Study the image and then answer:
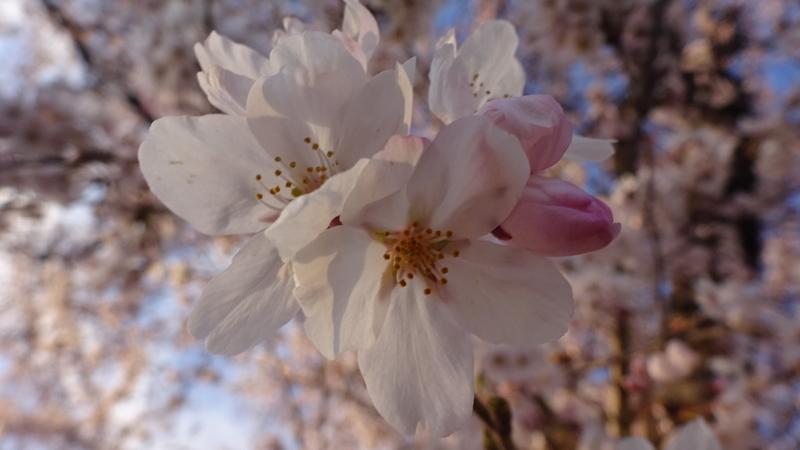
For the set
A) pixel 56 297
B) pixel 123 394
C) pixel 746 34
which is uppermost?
pixel 746 34

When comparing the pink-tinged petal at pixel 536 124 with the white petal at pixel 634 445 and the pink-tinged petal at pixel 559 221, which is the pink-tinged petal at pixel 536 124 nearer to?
the pink-tinged petal at pixel 559 221

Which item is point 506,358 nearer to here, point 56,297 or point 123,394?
point 56,297

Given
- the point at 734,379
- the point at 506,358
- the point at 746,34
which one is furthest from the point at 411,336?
the point at 746,34

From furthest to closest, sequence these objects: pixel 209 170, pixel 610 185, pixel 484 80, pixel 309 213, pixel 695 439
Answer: pixel 610 185
pixel 695 439
pixel 484 80
pixel 209 170
pixel 309 213

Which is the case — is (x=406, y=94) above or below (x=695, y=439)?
above

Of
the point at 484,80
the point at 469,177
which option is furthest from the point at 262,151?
the point at 484,80

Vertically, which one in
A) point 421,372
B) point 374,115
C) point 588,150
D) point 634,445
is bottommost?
point 634,445

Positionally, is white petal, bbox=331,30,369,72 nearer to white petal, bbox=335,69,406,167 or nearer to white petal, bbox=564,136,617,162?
white petal, bbox=335,69,406,167

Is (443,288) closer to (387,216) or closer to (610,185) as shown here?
(387,216)
